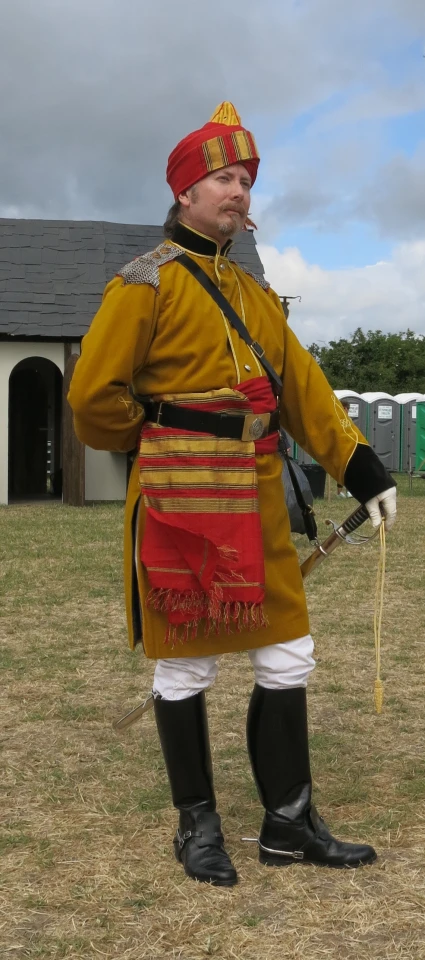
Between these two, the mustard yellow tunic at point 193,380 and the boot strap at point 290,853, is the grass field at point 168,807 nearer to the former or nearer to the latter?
the boot strap at point 290,853

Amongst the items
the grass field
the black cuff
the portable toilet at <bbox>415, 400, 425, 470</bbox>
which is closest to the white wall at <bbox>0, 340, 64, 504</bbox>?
the portable toilet at <bbox>415, 400, 425, 470</bbox>

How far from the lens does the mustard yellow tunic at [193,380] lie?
2.57 meters

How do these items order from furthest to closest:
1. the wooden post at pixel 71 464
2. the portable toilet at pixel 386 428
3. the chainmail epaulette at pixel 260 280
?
the portable toilet at pixel 386 428, the wooden post at pixel 71 464, the chainmail epaulette at pixel 260 280

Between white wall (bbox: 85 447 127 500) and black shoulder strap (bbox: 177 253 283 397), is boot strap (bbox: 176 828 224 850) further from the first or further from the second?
white wall (bbox: 85 447 127 500)

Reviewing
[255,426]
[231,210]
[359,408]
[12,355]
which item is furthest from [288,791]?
[359,408]

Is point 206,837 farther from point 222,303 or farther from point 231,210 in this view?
point 231,210

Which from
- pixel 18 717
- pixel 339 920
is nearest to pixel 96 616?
pixel 18 717

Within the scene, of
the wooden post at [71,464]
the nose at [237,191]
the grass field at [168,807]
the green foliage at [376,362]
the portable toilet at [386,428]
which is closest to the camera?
the grass field at [168,807]

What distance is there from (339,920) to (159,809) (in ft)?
2.83

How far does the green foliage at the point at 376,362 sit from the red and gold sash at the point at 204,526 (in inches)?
1496

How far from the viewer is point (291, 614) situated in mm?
2719

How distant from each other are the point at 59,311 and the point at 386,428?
439 inches

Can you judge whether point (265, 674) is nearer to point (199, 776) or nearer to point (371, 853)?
point (199, 776)

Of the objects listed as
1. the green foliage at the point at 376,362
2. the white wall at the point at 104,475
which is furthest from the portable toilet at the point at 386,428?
the green foliage at the point at 376,362
